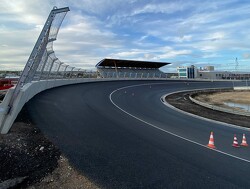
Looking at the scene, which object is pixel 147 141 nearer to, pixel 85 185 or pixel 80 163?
pixel 80 163

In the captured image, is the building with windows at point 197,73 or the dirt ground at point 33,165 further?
the building with windows at point 197,73

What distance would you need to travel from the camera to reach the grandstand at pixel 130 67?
74562mm

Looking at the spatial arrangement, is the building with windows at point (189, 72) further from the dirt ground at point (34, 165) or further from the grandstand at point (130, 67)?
the dirt ground at point (34, 165)

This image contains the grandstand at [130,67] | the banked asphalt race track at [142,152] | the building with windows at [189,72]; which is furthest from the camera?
the building with windows at [189,72]

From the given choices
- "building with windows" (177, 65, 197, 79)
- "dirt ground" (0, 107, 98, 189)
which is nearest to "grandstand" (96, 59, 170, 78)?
"building with windows" (177, 65, 197, 79)

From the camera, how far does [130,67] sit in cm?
8481

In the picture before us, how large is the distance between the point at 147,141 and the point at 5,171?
5.10 m

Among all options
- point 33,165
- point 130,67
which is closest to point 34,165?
point 33,165

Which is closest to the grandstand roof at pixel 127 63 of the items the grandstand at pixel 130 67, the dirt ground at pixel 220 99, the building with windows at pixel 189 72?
the grandstand at pixel 130 67

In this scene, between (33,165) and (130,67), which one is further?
(130,67)

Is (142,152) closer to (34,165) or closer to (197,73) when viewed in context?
(34,165)

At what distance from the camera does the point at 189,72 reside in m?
117

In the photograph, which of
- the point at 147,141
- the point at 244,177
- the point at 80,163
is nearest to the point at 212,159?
the point at 244,177

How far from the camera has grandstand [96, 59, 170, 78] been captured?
7456 cm
